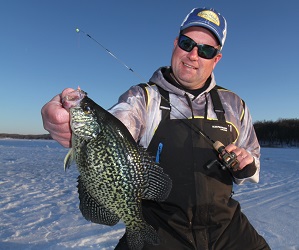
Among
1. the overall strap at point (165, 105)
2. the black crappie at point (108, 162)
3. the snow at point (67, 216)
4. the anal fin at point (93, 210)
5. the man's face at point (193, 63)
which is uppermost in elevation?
the man's face at point (193, 63)

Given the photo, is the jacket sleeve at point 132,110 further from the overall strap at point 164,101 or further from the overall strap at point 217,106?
the overall strap at point 217,106

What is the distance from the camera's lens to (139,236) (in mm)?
2404

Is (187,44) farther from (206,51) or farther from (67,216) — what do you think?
(67,216)

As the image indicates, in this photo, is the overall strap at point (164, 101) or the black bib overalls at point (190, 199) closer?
the black bib overalls at point (190, 199)

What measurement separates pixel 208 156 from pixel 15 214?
4.52 metres

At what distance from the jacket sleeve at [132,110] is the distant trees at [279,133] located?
2296 inches

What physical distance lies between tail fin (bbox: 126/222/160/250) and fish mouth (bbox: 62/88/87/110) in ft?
3.28

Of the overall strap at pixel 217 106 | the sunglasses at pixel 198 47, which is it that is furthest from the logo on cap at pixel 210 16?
the overall strap at pixel 217 106

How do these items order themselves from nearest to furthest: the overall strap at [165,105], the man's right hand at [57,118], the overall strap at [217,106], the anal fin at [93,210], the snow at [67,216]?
the man's right hand at [57,118]
the anal fin at [93,210]
the overall strap at [165,105]
the overall strap at [217,106]
the snow at [67,216]

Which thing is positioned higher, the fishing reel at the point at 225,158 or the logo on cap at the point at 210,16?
the logo on cap at the point at 210,16

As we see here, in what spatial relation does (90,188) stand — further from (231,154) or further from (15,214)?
(15,214)

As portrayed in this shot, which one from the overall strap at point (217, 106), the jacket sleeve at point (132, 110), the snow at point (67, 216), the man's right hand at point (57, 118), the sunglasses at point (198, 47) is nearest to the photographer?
the man's right hand at point (57, 118)

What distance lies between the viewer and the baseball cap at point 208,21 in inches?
123

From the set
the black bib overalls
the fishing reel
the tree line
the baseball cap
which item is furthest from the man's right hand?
the tree line
